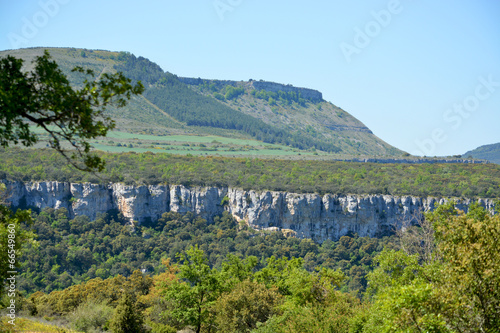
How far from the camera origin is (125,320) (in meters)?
22.9

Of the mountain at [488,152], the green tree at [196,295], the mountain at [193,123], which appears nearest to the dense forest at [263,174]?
the mountain at [193,123]

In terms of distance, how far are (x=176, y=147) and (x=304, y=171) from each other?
3513 cm

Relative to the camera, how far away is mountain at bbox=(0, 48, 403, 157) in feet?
354

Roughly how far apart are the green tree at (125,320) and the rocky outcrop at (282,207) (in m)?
40.0

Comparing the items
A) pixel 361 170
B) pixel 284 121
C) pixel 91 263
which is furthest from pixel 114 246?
pixel 284 121

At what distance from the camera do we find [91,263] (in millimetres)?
48469

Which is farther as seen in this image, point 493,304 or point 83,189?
point 83,189

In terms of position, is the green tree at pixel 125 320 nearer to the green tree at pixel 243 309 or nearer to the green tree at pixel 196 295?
the green tree at pixel 196 295

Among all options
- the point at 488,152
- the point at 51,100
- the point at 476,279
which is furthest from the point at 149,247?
the point at 488,152

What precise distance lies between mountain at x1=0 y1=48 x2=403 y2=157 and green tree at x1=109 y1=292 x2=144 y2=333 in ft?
217

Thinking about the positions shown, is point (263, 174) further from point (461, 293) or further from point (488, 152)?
point (488, 152)

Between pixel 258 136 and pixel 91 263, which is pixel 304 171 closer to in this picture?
pixel 91 263

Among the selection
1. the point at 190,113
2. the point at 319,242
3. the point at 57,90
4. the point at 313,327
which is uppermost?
the point at 190,113

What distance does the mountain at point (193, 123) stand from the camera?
108 m
